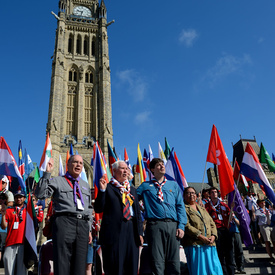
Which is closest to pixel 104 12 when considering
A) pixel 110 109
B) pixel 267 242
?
pixel 110 109

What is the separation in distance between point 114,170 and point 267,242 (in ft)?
20.2

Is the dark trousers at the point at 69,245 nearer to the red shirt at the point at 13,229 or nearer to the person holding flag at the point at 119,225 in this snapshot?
the person holding flag at the point at 119,225

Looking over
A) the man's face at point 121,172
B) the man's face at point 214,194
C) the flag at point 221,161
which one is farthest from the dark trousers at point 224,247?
the man's face at point 121,172

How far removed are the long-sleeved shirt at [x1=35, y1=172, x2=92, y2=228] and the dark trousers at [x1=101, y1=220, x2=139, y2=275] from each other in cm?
53

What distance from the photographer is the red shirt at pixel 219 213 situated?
19.2ft

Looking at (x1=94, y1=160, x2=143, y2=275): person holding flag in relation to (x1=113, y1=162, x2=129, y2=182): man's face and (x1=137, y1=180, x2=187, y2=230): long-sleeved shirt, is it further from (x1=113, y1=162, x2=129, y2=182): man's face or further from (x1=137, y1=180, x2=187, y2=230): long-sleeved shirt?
(x1=137, y1=180, x2=187, y2=230): long-sleeved shirt

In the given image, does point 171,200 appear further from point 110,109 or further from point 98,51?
point 98,51

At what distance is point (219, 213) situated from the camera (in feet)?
19.4

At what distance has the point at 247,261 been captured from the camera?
24.0 ft

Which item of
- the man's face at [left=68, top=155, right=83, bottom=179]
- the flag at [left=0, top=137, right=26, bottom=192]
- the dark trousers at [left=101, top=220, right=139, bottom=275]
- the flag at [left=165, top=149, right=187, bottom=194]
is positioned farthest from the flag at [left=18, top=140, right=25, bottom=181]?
the dark trousers at [left=101, top=220, right=139, bottom=275]

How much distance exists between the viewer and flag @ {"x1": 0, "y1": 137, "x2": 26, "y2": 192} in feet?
22.8

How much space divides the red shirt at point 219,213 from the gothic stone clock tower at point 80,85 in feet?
77.6

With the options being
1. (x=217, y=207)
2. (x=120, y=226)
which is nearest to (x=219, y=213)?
(x=217, y=207)

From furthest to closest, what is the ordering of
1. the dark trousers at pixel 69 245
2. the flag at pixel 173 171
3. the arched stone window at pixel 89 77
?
1. the arched stone window at pixel 89 77
2. the flag at pixel 173 171
3. the dark trousers at pixel 69 245
